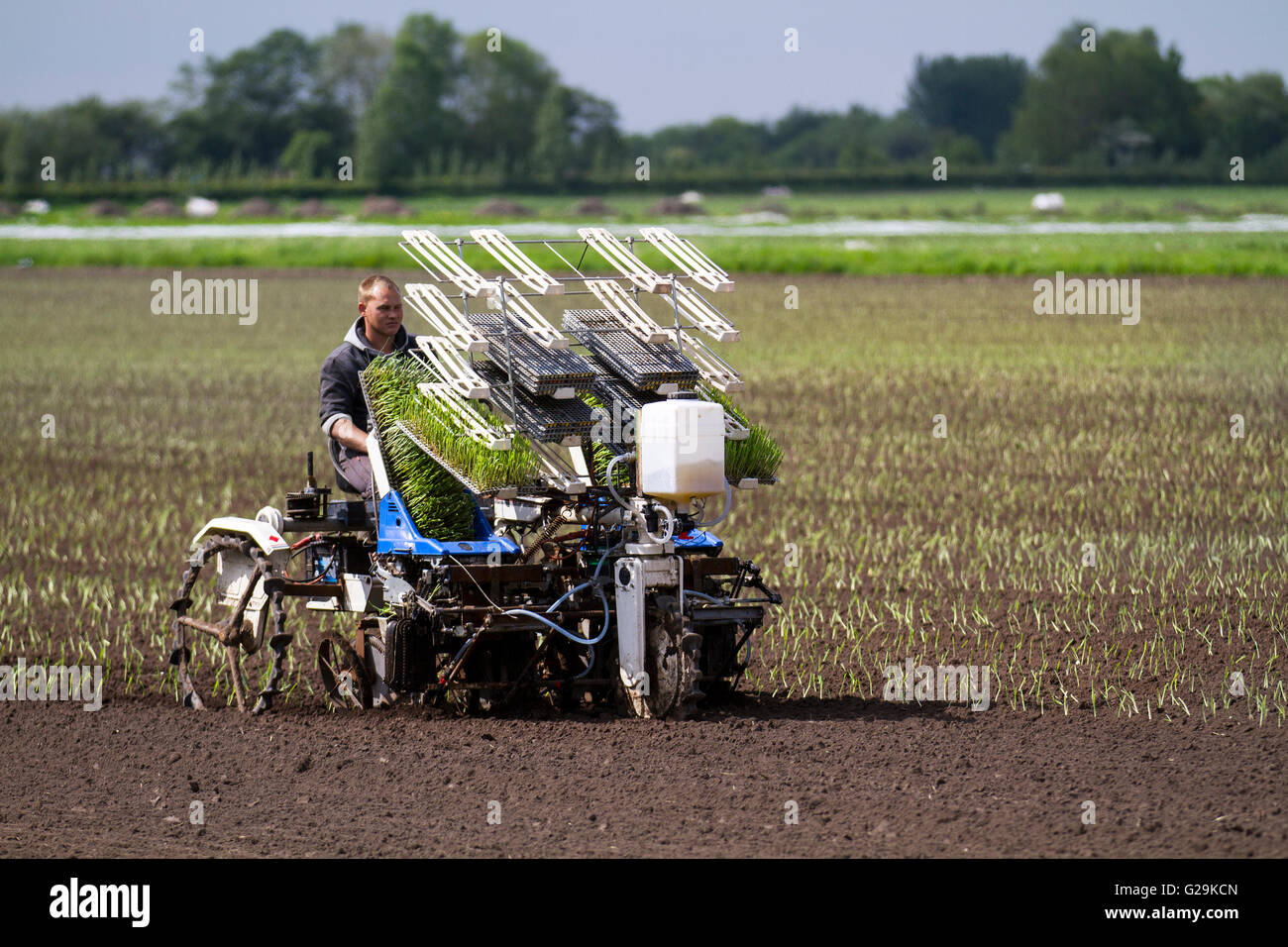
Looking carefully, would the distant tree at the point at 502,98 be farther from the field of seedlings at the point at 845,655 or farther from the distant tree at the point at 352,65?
the field of seedlings at the point at 845,655

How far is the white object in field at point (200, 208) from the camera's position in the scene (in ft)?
271

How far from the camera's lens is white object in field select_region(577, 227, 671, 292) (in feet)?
28.8

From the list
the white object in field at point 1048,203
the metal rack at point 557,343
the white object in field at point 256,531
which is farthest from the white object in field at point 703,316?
the white object in field at point 1048,203

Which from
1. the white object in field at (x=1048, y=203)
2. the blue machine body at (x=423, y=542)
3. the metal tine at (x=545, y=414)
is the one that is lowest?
the blue machine body at (x=423, y=542)

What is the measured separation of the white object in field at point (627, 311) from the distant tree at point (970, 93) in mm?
107790

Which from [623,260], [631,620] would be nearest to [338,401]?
[623,260]

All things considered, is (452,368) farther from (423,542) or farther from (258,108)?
(258,108)

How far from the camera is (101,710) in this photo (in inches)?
360

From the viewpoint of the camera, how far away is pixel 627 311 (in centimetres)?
896

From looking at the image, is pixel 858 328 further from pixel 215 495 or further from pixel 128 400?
pixel 215 495

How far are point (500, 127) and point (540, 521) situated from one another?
9234cm

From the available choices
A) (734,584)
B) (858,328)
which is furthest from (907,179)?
(734,584)

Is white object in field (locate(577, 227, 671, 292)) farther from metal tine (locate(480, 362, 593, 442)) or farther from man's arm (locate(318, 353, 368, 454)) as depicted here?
man's arm (locate(318, 353, 368, 454))
